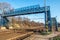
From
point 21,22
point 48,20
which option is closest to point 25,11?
point 48,20

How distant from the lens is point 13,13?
31281 millimetres

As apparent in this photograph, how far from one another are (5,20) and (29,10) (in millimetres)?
9860

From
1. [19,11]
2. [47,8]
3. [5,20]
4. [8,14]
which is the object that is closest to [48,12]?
[47,8]

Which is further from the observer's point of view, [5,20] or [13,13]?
[5,20]

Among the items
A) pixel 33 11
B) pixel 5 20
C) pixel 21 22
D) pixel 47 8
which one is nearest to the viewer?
pixel 47 8

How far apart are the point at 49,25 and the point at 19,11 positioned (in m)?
8.05

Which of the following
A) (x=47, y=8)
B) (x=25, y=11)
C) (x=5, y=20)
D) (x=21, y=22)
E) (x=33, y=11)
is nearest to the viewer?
(x=47, y=8)

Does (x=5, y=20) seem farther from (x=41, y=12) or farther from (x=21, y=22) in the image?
(x=21, y=22)

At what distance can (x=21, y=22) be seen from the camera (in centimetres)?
5131

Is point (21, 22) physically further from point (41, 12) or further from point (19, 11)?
point (41, 12)

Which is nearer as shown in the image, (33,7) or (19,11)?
(33,7)

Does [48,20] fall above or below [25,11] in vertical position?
below

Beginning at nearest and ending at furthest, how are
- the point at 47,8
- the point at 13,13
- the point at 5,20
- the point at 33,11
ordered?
1. the point at 47,8
2. the point at 33,11
3. the point at 13,13
4. the point at 5,20

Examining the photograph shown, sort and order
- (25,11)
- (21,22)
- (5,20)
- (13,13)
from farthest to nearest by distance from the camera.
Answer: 1. (21,22)
2. (5,20)
3. (13,13)
4. (25,11)
